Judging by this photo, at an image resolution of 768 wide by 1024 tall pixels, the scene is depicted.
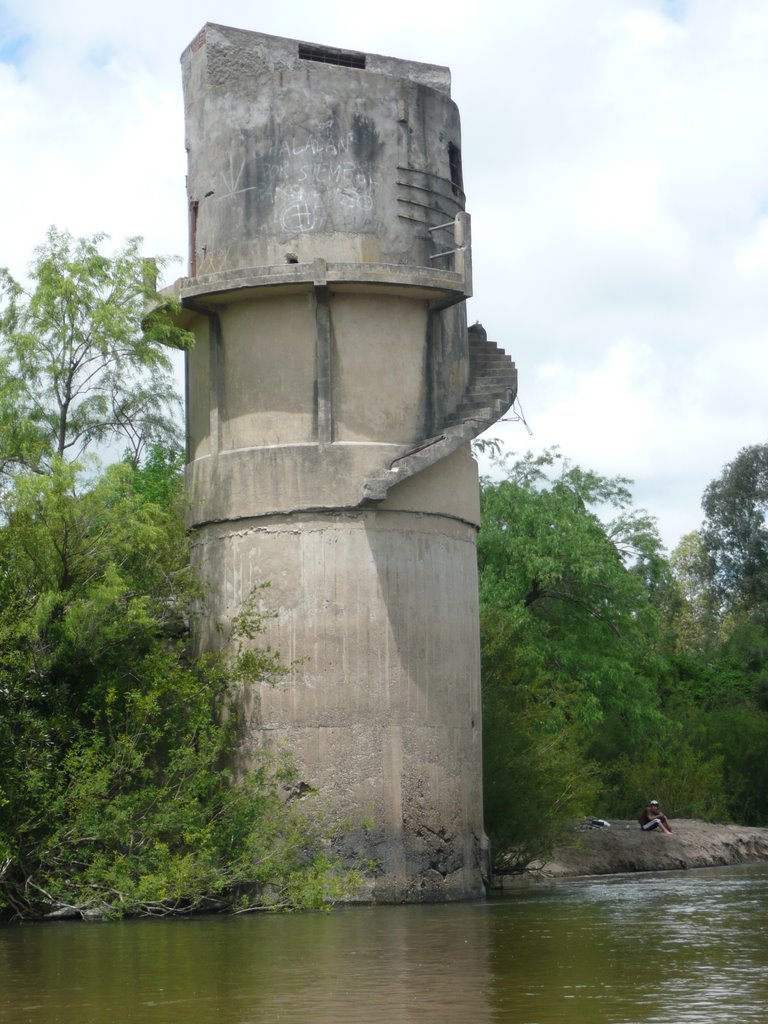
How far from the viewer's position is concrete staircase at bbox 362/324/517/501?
23.9 metres

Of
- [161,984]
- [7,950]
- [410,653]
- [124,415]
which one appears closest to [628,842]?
[410,653]

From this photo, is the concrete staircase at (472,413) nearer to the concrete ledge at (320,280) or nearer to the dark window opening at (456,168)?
the concrete ledge at (320,280)

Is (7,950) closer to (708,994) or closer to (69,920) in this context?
(69,920)

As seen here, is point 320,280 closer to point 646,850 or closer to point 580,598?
point 646,850

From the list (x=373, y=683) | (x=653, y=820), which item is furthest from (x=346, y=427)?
(x=653, y=820)

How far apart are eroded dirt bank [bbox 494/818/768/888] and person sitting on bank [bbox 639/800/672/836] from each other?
21 centimetres

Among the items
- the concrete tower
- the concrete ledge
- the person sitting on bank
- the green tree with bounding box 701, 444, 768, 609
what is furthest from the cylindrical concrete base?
the green tree with bounding box 701, 444, 768, 609

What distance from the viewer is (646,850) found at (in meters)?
34.9

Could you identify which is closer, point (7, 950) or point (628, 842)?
point (7, 950)

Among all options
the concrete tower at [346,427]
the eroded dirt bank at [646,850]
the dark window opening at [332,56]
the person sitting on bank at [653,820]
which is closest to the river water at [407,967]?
the concrete tower at [346,427]

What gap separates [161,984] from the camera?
43.9ft

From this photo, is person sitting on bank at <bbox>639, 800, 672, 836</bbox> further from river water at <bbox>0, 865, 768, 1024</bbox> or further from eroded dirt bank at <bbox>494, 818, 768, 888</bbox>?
river water at <bbox>0, 865, 768, 1024</bbox>

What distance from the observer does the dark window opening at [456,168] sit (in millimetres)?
26297

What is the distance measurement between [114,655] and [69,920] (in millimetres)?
3318
